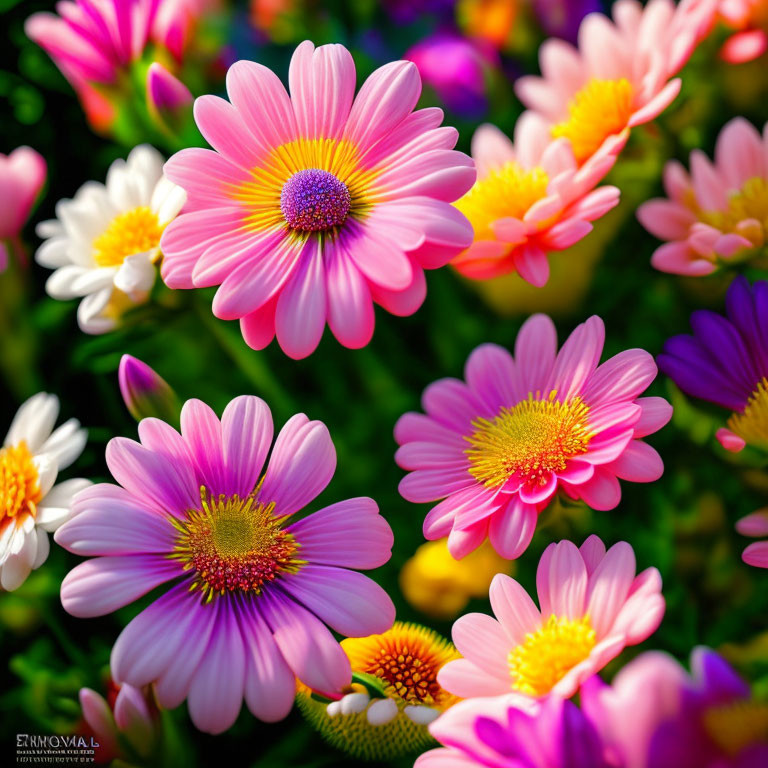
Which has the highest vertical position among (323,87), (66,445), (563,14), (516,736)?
(563,14)

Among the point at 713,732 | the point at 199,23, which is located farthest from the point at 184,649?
the point at 199,23

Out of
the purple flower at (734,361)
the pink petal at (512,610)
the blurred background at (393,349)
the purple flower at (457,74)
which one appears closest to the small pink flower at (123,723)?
the blurred background at (393,349)

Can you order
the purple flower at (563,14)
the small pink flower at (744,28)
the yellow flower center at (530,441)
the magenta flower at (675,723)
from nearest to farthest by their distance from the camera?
the magenta flower at (675,723) < the yellow flower center at (530,441) < the small pink flower at (744,28) < the purple flower at (563,14)

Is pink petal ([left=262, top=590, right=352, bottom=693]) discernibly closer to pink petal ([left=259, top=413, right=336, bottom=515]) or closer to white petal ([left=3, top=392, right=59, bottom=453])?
pink petal ([left=259, top=413, right=336, bottom=515])

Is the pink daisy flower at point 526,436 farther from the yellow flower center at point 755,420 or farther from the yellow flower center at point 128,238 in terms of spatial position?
the yellow flower center at point 128,238

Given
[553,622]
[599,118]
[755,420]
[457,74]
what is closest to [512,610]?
[553,622]

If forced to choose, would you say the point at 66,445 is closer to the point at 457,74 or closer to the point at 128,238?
the point at 128,238

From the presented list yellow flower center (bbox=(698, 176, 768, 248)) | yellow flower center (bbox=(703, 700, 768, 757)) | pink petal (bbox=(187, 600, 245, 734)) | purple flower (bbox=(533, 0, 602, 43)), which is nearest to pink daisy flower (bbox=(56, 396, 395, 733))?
pink petal (bbox=(187, 600, 245, 734))

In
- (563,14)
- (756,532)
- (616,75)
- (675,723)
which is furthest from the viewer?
(563,14)
